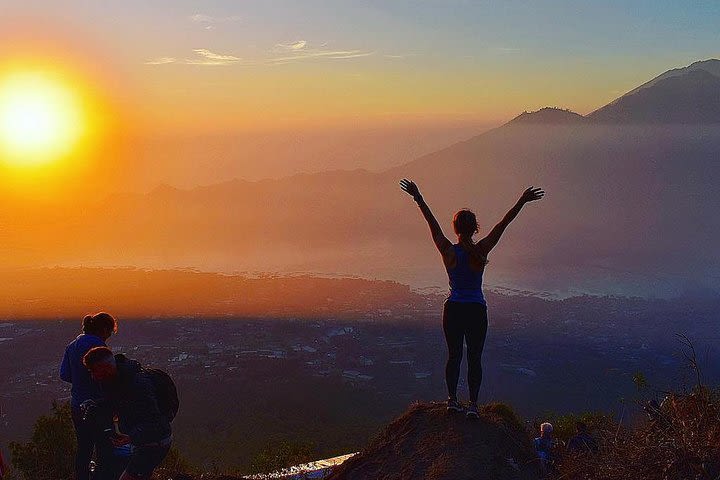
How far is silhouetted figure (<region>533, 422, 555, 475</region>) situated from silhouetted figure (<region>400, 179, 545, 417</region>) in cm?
135

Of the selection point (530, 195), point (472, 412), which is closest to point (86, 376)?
point (472, 412)

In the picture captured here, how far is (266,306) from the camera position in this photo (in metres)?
128

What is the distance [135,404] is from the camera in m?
5.78

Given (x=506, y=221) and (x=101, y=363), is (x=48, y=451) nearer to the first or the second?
(x=101, y=363)

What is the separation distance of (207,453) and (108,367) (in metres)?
52.7

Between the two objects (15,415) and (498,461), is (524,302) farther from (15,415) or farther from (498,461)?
(498,461)

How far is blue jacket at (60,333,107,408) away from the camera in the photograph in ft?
22.6

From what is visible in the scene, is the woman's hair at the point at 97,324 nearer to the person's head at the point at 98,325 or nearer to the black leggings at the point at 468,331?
the person's head at the point at 98,325

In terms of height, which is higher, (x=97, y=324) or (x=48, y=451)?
(x=97, y=324)

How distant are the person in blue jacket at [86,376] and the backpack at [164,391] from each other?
1.27m

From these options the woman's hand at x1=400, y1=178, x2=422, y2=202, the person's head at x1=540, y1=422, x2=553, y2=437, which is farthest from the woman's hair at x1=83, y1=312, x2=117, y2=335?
the person's head at x1=540, y1=422, x2=553, y2=437

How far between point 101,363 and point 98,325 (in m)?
1.56

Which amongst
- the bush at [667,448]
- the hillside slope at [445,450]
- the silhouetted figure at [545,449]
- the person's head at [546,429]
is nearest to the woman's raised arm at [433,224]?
the hillside slope at [445,450]

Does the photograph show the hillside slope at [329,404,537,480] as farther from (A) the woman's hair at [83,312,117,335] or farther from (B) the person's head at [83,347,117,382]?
(B) the person's head at [83,347,117,382]
